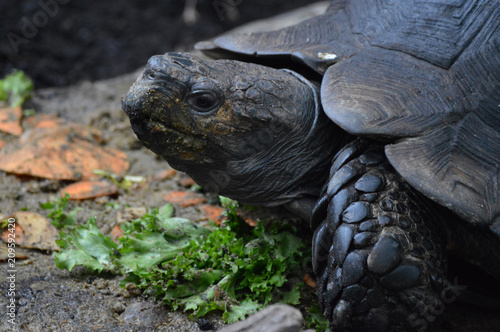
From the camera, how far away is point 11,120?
4375 mm

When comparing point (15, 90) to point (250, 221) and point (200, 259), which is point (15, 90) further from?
point (200, 259)

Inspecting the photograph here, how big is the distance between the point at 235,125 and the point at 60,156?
6.42 ft

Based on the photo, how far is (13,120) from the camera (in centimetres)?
438

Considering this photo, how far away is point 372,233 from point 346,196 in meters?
0.20

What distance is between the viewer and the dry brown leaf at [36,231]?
3.09m

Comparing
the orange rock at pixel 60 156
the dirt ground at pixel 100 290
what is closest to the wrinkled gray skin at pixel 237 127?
the dirt ground at pixel 100 290

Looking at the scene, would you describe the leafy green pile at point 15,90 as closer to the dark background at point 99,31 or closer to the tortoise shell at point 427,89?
the dark background at point 99,31

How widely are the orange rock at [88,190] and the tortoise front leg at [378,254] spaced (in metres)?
1.88

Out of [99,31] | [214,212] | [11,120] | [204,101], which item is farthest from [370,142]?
[99,31]

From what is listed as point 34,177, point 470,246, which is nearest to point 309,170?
point 470,246

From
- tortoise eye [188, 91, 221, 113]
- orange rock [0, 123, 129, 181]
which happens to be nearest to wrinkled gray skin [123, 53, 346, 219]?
tortoise eye [188, 91, 221, 113]

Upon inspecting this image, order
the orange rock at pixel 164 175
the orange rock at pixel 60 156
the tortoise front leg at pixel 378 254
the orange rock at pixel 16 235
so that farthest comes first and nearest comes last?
1. the orange rock at pixel 164 175
2. the orange rock at pixel 60 156
3. the orange rock at pixel 16 235
4. the tortoise front leg at pixel 378 254

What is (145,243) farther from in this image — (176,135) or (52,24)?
(52,24)

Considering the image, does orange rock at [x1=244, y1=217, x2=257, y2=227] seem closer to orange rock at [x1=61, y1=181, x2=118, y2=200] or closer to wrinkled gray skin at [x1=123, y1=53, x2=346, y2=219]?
wrinkled gray skin at [x1=123, y1=53, x2=346, y2=219]
